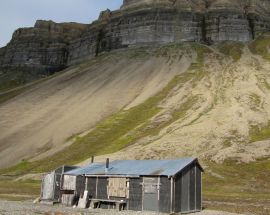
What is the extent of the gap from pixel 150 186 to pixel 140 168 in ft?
9.65

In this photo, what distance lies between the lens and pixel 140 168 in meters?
42.9

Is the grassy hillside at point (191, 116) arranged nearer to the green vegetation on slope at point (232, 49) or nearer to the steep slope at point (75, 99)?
the green vegetation on slope at point (232, 49)

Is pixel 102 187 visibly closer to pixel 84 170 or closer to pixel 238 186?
pixel 84 170

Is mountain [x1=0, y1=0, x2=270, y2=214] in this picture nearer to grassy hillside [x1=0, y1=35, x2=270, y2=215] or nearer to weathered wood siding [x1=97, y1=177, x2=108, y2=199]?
grassy hillside [x1=0, y1=35, x2=270, y2=215]

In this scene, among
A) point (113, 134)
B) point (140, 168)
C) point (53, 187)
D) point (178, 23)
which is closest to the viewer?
point (140, 168)


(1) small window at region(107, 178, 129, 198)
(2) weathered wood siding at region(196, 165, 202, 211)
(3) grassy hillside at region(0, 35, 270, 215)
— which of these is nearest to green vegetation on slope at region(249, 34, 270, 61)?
(3) grassy hillside at region(0, 35, 270, 215)

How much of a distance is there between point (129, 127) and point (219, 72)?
41.3 meters

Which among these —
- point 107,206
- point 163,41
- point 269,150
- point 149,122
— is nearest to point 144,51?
point 163,41

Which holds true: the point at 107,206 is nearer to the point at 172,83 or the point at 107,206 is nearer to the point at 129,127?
the point at 129,127

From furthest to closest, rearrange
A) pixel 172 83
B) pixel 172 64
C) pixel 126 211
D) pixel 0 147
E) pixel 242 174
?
pixel 172 64 → pixel 172 83 → pixel 0 147 → pixel 242 174 → pixel 126 211

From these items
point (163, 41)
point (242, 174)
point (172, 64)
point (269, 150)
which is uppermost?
point (163, 41)

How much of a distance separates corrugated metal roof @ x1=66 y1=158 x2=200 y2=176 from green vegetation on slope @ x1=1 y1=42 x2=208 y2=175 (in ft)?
119

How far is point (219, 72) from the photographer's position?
133 m

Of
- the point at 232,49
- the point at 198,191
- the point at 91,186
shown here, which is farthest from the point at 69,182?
the point at 232,49
